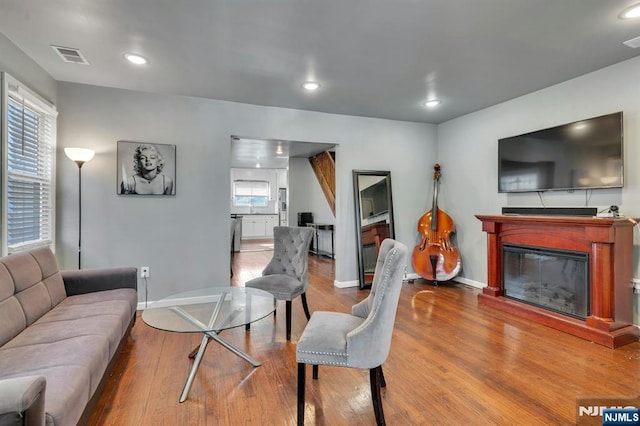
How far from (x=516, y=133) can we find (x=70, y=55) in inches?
186

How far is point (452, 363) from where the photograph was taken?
2.42m

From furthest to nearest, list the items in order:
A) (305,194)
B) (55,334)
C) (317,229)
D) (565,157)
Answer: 1. (305,194)
2. (317,229)
3. (565,157)
4. (55,334)

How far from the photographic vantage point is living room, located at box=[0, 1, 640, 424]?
10.2ft

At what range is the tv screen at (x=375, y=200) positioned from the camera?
4.75 metres

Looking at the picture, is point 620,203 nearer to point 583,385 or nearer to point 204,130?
point 583,385

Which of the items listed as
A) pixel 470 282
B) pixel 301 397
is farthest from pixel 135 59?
pixel 470 282

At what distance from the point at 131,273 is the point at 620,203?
14.9ft

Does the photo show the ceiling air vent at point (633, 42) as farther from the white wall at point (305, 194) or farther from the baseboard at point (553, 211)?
the white wall at point (305, 194)

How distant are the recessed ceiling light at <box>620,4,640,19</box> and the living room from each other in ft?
2.71

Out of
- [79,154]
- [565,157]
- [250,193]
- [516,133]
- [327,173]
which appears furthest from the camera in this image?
[250,193]

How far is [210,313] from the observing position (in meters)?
2.38

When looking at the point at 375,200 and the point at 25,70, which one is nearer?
the point at 25,70

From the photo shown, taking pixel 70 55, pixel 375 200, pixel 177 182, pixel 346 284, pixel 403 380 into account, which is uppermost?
pixel 70 55

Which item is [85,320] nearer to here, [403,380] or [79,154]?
[79,154]
